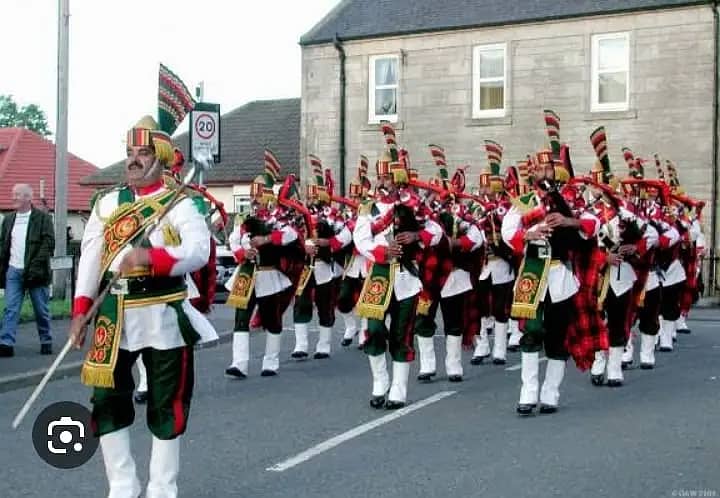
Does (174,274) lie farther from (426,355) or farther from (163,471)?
(426,355)

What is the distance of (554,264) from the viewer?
9070 mm

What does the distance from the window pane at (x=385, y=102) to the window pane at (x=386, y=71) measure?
8.2 inches

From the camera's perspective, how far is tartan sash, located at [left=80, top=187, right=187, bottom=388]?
19.5ft

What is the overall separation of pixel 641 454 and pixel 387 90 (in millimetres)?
20471

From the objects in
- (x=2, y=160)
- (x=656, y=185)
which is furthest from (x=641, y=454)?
(x=2, y=160)

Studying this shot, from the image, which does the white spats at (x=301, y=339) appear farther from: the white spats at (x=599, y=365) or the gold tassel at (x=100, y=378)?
the gold tassel at (x=100, y=378)

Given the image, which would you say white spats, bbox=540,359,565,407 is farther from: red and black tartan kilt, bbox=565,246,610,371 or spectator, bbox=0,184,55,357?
spectator, bbox=0,184,55,357

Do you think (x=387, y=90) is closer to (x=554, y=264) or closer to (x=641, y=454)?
(x=554, y=264)

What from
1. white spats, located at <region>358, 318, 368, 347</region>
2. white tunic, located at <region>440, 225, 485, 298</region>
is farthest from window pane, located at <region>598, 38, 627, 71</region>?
white tunic, located at <region>440, 225, 485, 298</region>

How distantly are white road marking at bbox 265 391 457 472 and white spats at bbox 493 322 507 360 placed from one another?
2413 mm

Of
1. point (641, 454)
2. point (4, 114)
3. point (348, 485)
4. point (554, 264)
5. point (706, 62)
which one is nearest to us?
point (348, 485)

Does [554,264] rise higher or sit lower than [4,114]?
lower

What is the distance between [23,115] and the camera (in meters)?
93.6

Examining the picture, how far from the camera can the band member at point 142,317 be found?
5.89 metres
